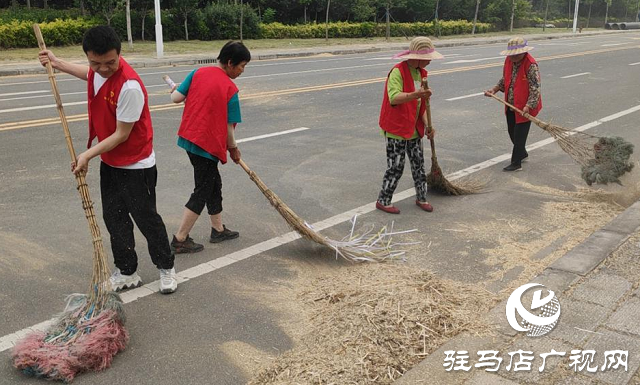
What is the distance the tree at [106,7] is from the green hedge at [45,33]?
0.58 meters

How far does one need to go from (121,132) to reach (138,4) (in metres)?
26.8

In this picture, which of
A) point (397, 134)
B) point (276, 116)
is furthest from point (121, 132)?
point (276, 116)

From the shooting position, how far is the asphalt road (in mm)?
3803

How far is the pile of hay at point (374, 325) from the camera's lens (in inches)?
129

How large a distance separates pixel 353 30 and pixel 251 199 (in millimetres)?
30532

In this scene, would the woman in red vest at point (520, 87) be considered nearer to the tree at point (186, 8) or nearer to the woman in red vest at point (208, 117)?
the woman in red vest at point (208, 117)

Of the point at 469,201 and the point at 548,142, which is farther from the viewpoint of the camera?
the point at 548,142

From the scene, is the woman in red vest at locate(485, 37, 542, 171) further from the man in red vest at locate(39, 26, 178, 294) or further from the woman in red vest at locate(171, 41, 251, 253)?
the man in red vest at locate(39, 26, 178, 294)

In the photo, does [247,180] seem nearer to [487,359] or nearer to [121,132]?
[121,132]

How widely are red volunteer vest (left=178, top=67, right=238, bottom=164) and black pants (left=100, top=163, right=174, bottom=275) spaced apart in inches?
24.5

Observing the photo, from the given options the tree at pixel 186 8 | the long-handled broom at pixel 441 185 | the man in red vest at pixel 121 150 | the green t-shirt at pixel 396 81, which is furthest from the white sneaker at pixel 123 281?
the tree at pixel 186 8

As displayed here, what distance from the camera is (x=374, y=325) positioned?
3582mm

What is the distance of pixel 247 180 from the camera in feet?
23.1

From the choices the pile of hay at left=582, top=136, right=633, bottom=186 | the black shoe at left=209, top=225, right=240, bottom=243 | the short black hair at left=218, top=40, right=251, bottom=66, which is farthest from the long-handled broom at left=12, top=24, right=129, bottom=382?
the pile of hay at left=582, top=136, right=633, bottom=186
